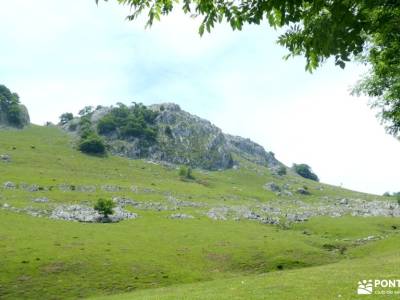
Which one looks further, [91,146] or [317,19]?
[91,146]

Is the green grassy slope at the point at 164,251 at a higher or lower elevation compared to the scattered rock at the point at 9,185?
lower

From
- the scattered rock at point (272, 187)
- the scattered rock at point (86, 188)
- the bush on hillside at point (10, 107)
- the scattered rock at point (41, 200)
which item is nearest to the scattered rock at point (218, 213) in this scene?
the scattered rock at point (86, 188)

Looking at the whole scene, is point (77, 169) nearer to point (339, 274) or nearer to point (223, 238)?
point (223, 238)

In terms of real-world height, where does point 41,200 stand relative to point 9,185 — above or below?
below

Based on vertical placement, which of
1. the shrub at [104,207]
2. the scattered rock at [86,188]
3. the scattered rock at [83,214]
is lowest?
the scattered rock at [83,214]

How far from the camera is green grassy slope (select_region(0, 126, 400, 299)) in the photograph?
43.8 m

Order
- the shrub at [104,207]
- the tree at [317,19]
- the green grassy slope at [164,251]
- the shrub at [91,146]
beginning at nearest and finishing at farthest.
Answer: the tree at [317,19] < the green grassy slope at [164,251] < the shrub at [104,207] < the shrub at [91,146]

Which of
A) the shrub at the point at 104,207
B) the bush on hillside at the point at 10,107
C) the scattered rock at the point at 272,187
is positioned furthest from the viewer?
the bush on hillside at the point at 10,107

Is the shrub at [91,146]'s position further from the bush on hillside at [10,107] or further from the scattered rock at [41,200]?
the scattered rock at [41,200]

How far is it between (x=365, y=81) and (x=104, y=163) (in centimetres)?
13840

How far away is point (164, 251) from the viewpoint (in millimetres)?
63094

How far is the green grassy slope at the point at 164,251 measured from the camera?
1726 inches

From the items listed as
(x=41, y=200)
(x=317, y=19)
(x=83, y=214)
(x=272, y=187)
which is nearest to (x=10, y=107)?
(x=41, y=200)

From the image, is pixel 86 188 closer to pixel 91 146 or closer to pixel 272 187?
pixel 91 146
